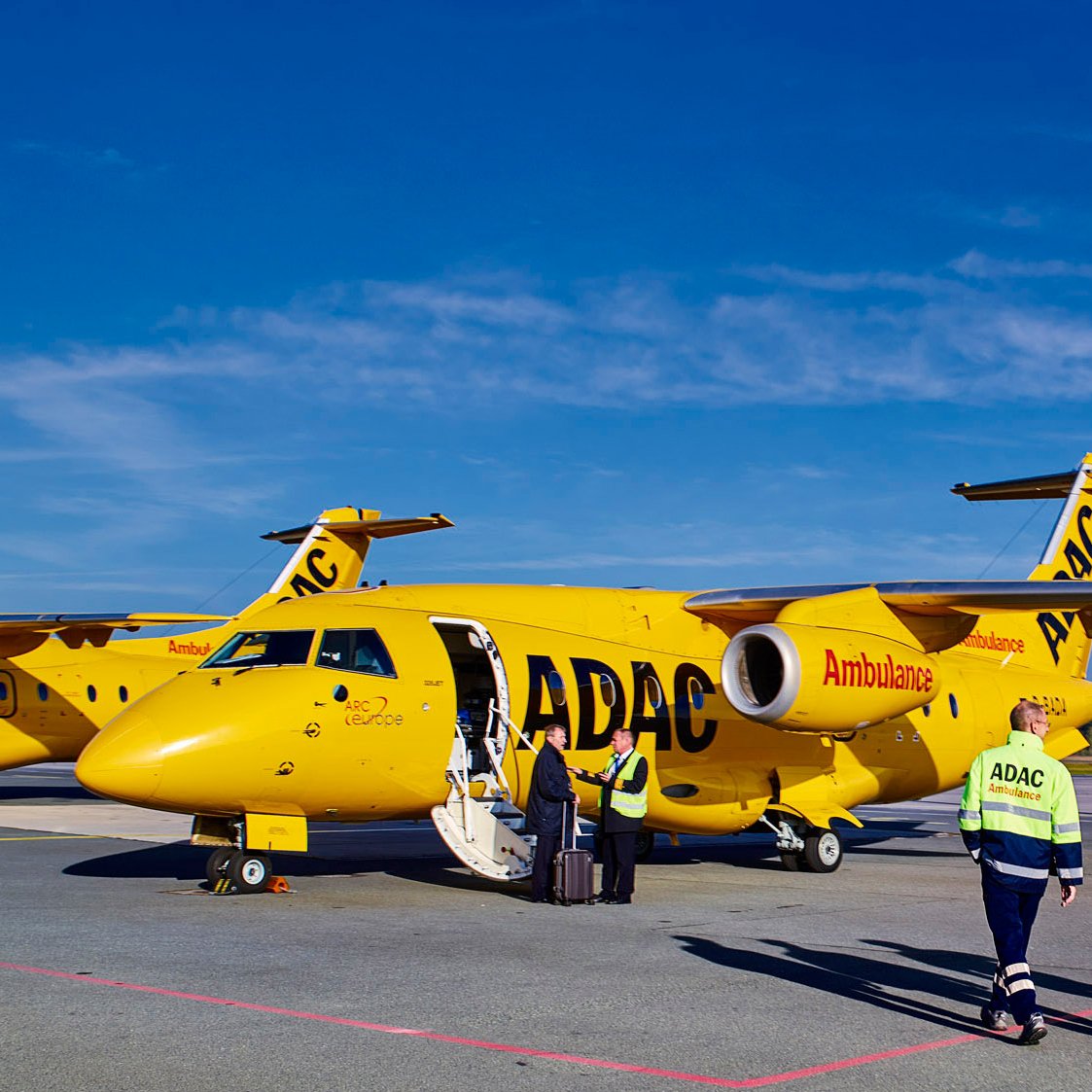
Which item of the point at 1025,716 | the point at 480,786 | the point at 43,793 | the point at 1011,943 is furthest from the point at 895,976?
the point at 43,793

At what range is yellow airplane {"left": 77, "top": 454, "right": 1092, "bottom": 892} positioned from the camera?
12.0 m

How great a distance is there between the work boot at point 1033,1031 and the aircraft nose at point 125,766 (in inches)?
291

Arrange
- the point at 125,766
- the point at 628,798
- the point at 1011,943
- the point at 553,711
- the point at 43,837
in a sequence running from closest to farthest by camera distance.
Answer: the point at 1011,943
the point at 125,766
the point at 628,798
the point at 553,711
the point at 43,837

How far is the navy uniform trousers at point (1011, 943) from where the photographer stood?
22.0ft

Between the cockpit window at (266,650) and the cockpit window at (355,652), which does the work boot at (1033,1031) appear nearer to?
the cockpit window at (355,652)

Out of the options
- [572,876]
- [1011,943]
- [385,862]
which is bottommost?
[385,862]

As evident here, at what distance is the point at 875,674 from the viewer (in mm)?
14430

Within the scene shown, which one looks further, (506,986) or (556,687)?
(556,687)

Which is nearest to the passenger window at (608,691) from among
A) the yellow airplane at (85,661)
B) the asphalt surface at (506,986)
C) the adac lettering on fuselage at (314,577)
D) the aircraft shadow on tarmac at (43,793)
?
the asphalt surface at (506,986)

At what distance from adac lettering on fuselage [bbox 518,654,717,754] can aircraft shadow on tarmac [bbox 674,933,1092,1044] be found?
4.37 m

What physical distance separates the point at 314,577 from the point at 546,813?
57.8ft

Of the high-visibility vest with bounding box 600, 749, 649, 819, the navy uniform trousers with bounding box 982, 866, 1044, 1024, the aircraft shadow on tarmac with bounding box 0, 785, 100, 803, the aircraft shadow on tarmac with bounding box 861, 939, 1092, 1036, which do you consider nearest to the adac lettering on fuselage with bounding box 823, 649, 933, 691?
the high-visibility vest with bounding box 600, 749, 649, 819

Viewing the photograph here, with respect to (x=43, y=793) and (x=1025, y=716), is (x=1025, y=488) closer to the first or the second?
(x=1025, y=716)

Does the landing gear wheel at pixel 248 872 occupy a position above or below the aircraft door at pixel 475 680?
below
